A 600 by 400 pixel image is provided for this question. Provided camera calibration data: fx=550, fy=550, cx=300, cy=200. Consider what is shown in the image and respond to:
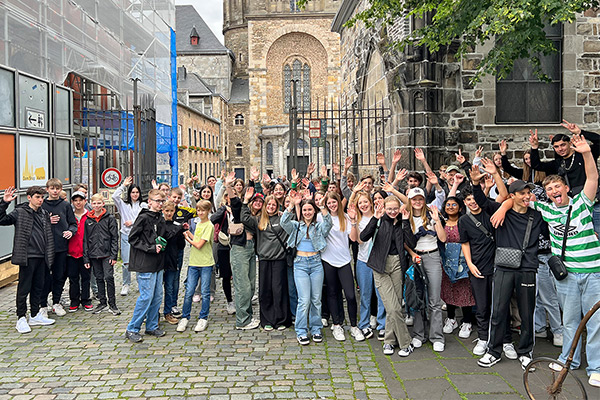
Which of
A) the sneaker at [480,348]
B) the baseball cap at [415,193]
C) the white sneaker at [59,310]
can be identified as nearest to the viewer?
the sneaker at [480,348]

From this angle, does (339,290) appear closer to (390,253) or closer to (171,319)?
(390,253)

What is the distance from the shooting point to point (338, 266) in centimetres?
659

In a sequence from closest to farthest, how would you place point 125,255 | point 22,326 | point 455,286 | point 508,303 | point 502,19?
point 508,303, point 455,286, point 502,19, point 22,326, point 125,255

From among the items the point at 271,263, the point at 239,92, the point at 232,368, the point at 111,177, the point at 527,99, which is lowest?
the point at 232,368

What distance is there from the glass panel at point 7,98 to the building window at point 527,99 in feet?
30.9

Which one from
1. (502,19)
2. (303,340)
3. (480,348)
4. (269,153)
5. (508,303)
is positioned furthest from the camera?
(269,153)

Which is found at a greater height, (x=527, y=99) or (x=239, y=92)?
(x=239, y=92)

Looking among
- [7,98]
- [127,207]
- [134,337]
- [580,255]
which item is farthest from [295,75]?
[580,255]

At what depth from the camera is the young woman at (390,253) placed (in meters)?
5.98

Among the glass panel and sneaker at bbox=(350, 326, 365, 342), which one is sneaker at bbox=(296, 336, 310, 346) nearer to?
sneaker at bbox=(350, 326, 365, 342)

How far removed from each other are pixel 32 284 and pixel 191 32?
5661 cm

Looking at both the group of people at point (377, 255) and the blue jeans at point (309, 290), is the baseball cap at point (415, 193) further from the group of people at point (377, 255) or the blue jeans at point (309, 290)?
the blue jeans at point (309, 290)

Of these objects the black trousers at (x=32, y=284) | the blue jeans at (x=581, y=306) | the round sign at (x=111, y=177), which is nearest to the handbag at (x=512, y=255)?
the blue jeans at (x=581, y=306)

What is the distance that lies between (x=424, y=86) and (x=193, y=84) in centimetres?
4104
